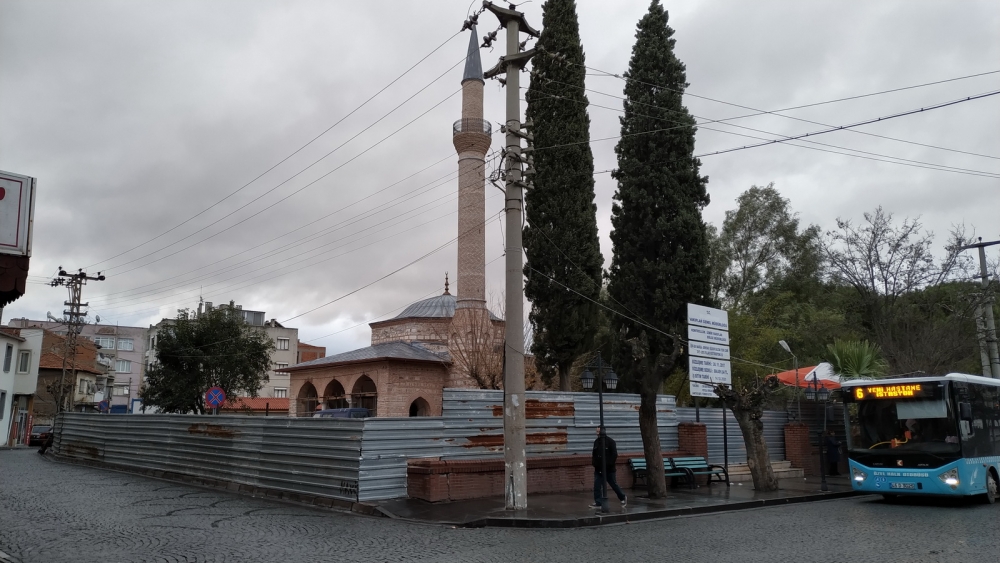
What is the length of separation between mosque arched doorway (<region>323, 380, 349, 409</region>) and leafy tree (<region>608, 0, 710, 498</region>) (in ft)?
81.8

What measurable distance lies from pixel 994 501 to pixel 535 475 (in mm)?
9688

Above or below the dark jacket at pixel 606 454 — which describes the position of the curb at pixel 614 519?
below

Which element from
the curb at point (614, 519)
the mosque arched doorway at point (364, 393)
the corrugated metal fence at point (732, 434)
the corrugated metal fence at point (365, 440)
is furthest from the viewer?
the mosque arched doorway at point (364, 393)

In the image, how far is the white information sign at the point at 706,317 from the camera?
645 inches

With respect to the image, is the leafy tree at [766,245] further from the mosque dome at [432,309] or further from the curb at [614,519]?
the curb at [614,519]

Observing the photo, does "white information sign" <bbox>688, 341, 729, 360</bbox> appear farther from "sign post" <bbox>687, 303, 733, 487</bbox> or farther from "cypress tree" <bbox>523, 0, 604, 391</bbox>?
"cypress tree" <bbox>523, 0, 604, 391</bbox>

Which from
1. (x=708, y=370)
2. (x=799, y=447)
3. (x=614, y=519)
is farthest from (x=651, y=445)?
(x=799, y=447)

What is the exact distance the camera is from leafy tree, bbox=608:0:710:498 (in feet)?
53.7

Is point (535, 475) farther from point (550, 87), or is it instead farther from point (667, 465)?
point (550, 87)

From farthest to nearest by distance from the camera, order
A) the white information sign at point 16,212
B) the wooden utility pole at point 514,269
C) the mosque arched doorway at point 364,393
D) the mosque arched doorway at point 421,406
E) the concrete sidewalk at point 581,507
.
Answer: the mosque arched doorway at point 364,393 → the mosque arched doorway at point 421,406 → the wooden utility pole at point 514,269 → the concrete sidewalk at point 581,507 → the white information sign at point 16,212

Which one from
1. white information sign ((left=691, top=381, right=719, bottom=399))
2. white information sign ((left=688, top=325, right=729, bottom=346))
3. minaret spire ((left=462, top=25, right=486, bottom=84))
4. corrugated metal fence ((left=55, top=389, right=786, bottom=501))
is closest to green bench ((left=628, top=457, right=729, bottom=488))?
corrugated metal fence ((left=55, top=389, right=786, bottom=501))

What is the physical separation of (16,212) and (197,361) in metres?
32.5

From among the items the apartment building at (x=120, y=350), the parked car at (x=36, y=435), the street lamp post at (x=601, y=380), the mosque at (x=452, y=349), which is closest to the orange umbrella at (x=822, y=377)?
the street lamp post at (x=601, y=380)

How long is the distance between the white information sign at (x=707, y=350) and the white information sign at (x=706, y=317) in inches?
18.0
